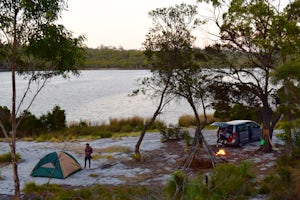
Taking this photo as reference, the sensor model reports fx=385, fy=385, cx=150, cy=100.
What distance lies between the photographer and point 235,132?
837 inches

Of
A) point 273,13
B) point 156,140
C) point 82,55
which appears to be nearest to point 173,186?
point 82,55

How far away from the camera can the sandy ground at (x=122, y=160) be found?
635 inches

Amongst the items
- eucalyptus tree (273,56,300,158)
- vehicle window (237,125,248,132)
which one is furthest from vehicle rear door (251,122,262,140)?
eucalyptus tree (273,56,300,158)

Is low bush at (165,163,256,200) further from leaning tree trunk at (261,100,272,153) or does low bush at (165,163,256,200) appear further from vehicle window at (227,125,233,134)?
vehicle window at (227,125,233,134)

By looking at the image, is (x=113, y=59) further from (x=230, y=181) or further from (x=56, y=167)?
(x=230, y=181)

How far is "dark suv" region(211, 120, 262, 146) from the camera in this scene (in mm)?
21188

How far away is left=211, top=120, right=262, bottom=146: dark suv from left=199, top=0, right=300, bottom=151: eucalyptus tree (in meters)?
1.31

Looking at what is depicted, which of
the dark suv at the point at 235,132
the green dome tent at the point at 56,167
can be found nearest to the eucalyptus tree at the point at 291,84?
the dark suv at the point at 235,132

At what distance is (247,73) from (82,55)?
1083 cm

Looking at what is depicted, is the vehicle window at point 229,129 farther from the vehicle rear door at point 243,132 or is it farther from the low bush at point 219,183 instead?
the low bush at point 219,183

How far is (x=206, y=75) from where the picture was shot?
67.3 feet

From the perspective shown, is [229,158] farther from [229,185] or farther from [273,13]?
[229,185]

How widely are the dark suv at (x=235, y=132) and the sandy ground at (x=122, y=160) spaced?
451 mm

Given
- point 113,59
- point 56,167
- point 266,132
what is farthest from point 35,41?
point 113,59
